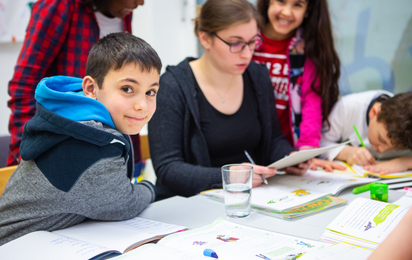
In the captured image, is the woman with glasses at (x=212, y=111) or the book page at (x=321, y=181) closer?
the book page at (x=321, y=181)

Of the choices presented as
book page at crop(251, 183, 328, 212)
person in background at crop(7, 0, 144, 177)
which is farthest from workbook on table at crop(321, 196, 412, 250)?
person in background at crop(7, 0, 144, 177)

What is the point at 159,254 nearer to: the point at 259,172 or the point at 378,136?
the point at 259,172

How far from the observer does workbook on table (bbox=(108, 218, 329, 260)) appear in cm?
66

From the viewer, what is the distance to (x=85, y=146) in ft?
2.63

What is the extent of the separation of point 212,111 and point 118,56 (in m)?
0.67

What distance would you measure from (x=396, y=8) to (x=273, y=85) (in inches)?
35.3

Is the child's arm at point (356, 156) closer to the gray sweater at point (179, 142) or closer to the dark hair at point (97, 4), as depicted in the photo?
the gray sweater at point (179, 142)

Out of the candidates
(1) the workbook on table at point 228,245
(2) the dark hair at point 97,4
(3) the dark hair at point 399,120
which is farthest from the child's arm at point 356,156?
(2) the dark hair at point 97,4

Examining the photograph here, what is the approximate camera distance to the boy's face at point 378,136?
1.47 m

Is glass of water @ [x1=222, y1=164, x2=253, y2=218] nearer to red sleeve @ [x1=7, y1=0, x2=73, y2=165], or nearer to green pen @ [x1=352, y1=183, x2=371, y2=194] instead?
green pen @ [x1=352, y1=183, x2=371, y2=194]

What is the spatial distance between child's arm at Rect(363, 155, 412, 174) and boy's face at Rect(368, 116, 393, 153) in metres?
0.08

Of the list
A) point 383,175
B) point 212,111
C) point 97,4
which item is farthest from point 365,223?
point 97,4

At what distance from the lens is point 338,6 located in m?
2.18

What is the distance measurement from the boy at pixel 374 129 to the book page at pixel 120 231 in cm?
78
